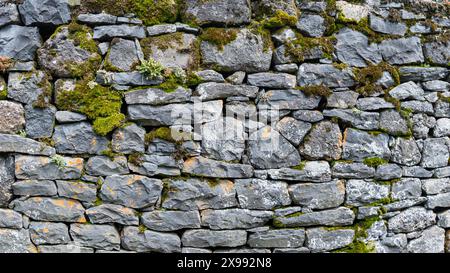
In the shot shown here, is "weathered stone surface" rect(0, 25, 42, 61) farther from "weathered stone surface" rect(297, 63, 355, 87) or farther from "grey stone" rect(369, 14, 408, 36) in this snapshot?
"grey stone" rect(369, 14, 408, 36)

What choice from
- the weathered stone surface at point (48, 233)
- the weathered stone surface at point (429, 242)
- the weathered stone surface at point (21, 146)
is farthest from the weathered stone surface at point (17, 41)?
the weathered stone surface at point (429, 242)

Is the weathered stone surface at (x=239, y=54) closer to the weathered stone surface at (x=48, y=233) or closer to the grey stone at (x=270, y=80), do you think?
the grey stone at (x=270, y=80)

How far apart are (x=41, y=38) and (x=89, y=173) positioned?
182 centimetres

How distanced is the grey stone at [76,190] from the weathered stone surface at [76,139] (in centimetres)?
39

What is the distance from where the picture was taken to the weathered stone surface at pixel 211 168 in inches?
206

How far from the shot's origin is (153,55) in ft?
17.0

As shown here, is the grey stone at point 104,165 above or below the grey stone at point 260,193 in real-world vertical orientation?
above

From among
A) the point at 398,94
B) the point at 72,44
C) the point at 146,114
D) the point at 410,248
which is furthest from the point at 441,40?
the point at 72,44

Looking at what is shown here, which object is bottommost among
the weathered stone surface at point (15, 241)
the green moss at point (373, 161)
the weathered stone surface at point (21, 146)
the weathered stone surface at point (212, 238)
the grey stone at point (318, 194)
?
the weathered stone surface at point (15, 241)

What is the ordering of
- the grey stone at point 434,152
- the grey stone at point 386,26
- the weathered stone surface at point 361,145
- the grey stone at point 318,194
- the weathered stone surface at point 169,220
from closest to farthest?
the weathered stone surface at point 169,220 → the grey stone at point 318,194 → the weathered stone surface at point 361,145 → the grey stone at point 386,26 → the grey stone at point 434,152

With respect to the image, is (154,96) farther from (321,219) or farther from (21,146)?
(321,219)

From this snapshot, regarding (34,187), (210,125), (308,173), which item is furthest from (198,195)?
(34,187)

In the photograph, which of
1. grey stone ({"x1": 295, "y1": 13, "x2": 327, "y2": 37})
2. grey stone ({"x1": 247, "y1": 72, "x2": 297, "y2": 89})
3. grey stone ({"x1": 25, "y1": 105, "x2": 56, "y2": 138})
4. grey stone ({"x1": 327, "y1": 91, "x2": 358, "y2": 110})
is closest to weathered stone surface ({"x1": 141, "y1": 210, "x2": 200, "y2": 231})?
grey stone ({"x1": 25, "y1": 105, "x2": 56, "y2": 138})

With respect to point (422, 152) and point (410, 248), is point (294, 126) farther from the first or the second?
point (410, 248)
